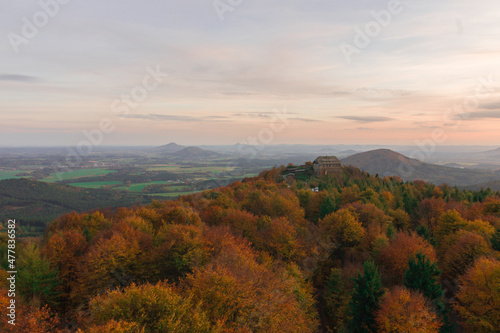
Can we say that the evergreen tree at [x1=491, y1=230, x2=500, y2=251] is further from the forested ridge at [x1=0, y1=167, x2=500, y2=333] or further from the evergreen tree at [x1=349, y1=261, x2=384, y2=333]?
the evergreen tree at [x1=349, y1=261, x2=384, y2=333]

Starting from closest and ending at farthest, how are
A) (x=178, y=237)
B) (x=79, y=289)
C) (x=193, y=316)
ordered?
(x=193, y=316), (x=79, y=289), (x=178, y=237)

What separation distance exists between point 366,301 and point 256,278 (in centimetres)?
1383

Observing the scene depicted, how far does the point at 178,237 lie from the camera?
37.0 m

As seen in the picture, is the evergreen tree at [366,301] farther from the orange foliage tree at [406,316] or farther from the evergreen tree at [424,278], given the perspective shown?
the evergreen tree at [424,278]

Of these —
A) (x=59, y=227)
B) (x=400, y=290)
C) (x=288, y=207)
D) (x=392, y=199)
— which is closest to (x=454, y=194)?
(x=392, y=199)

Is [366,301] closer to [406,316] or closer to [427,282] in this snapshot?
[406,316]

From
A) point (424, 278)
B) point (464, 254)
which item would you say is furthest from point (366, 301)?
point (464, 254)

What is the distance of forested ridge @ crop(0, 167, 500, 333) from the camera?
23.6 m

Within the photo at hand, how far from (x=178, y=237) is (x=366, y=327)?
971 inches

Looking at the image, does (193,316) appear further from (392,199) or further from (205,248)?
(392,199)

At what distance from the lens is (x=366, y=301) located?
31.4 metres

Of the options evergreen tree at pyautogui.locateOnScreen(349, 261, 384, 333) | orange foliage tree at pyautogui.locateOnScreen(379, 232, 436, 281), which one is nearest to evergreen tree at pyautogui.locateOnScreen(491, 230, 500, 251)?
orange foliage tree at pyautogui.locateOnScreen(379, 232, 436, 281)

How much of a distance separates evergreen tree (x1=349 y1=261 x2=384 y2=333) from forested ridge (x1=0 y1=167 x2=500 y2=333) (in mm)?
132

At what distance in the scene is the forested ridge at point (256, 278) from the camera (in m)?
23.6
